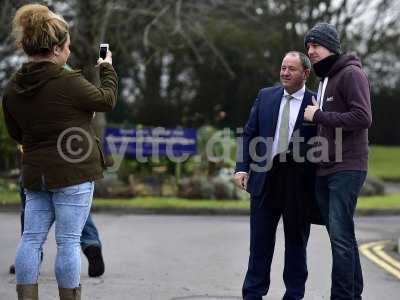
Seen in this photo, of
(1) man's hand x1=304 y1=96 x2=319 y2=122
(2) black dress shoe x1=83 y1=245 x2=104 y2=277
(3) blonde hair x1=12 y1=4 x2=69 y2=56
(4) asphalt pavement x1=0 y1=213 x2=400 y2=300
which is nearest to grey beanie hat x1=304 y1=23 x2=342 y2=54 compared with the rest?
(1) man's hand x1=304 y1=96 x2=319 y2=122

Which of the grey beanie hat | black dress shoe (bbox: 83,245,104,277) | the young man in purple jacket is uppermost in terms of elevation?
the grey beanie hat

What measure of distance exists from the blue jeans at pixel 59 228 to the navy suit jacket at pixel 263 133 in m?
1.33

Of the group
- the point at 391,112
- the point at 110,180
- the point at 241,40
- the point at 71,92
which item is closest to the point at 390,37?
the point at 241,40

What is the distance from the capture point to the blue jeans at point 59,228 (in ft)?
15.4

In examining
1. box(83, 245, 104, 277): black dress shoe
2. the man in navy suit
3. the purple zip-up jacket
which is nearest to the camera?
the purple zip-up jacket

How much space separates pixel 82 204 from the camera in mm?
4734

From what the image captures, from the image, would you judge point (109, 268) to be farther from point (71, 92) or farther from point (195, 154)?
point (195, 154)

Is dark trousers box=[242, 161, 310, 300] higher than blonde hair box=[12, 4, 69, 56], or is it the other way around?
blonde hair box=[12, 4, 69, 56]

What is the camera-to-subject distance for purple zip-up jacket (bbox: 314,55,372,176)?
5254mm

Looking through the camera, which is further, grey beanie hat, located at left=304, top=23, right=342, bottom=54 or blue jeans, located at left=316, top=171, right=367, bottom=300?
grey beanie hat, located at left=304, top=23, right=342, bottom=54

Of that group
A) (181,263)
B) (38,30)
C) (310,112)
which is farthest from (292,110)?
(181,263)

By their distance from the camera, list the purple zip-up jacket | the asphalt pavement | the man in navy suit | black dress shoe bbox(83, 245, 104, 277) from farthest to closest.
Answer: black dress shoe bbox(83, 245, 104, 277)
the asphalt pavement
the man in navy suit
the purple zip-up jacket

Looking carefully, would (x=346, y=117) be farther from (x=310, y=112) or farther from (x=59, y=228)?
(x=59, y=228)

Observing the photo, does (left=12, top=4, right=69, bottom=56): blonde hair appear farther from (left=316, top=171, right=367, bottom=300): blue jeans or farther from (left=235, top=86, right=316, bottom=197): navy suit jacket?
(left=316, top=171, right=367, bottom=300): blue jeans
